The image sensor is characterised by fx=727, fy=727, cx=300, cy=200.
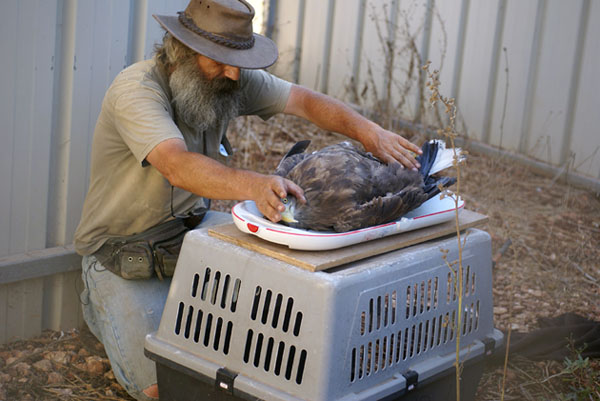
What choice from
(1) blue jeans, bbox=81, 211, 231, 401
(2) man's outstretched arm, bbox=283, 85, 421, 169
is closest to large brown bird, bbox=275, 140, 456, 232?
(2) man's outstretched arm, bbox=283, 85, 421, 169

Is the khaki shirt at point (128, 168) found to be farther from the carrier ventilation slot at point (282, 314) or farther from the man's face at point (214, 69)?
the carrier ventilation slot at point (282, 314)

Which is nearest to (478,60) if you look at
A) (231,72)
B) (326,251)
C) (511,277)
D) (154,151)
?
(511,277)

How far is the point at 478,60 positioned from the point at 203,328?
4068 mm

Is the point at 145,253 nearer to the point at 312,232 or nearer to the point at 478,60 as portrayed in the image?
the point at 312,232

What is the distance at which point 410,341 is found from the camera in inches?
91.4

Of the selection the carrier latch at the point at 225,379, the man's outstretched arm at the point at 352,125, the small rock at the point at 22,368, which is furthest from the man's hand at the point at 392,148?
the small rock at the point at 22,368

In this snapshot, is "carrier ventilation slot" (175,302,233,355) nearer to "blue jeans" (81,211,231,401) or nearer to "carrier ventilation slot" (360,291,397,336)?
"carrier ventilation slot" (360,291,397,336)

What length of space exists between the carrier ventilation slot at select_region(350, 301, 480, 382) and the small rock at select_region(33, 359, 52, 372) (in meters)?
1.41

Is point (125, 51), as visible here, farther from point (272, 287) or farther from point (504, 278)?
point (504, 278)

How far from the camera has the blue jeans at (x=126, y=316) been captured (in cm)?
287

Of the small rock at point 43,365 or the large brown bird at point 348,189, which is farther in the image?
the small rock at point 43,365

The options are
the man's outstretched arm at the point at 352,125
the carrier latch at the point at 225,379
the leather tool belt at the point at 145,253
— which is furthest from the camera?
the leather tool belt at the point at 145,253

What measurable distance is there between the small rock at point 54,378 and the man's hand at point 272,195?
129cm

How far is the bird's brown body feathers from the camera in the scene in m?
2.37
